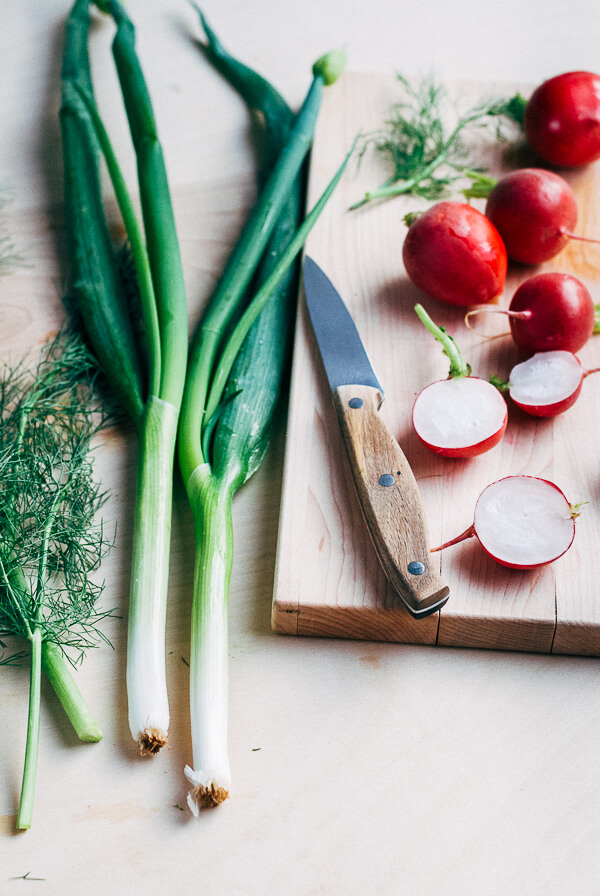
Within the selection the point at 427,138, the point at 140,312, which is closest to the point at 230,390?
the point at 140,312

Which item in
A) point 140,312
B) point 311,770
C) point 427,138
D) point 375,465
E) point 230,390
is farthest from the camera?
point 427,138

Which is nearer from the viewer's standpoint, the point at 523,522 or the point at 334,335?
the point at 523,522

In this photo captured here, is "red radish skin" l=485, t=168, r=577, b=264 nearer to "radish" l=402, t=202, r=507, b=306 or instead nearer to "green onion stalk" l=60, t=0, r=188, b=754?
"radish" l=402, t=202, r=507, b=306

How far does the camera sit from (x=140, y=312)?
121cm

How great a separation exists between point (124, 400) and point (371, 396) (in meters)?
0.34

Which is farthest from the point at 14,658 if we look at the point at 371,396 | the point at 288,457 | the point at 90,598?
the point at 371,396

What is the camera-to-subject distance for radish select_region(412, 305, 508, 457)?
0.94m

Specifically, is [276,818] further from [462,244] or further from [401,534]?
[462,244]

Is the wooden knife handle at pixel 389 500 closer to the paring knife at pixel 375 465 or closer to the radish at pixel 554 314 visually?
the paring knife at pixel 375 465

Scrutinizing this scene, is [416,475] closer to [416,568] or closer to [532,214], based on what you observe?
[416,568]

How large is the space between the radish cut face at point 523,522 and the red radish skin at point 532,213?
1.45 ft

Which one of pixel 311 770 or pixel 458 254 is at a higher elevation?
pixel 458 254

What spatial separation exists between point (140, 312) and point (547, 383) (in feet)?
2.02

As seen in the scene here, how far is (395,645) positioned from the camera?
888mm
